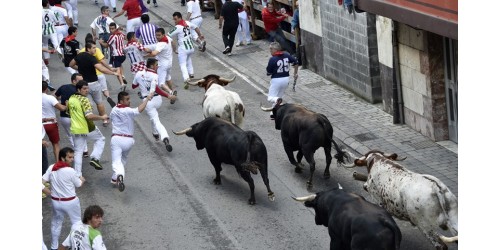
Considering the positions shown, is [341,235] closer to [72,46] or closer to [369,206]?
[369,206]

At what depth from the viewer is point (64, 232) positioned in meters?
Result: 17.1

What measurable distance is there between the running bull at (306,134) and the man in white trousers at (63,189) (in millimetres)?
4142

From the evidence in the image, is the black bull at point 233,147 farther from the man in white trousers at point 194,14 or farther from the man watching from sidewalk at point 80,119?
the man in white trousers at point 194,14

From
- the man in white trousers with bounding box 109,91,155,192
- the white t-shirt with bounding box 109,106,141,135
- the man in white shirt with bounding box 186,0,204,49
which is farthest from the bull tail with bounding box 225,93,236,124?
the man in white shirt with bounding box 186,0,204,49

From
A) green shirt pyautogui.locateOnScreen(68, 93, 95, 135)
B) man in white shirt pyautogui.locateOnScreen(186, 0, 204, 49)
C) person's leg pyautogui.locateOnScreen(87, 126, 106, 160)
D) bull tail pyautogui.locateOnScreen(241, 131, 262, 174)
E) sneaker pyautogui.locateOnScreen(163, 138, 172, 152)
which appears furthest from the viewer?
man in white shirt pyautogui.locateOnScreen(186, 0, 204, 49)

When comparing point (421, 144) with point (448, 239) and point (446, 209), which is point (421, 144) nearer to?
point (446, 209)

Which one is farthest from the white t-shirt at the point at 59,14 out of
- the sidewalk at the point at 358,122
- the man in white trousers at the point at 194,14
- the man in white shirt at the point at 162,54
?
the man in white shirt at the point at 162,54

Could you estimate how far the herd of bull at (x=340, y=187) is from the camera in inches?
541

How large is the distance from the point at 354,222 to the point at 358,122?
324 inches

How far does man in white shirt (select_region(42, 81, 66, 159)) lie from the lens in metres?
19.2

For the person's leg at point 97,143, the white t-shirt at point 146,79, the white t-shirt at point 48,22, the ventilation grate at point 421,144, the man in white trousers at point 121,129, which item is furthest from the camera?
the white t-shirt at point 48,22

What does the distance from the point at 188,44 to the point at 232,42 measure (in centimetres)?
380

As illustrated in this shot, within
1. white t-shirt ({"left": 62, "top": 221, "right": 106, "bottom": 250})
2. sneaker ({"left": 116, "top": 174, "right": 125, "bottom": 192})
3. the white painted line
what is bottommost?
the white painted line

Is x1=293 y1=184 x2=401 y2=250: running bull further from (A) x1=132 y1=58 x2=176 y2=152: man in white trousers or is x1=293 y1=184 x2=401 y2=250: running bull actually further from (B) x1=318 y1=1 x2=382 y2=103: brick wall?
(B) x1=318 y1=1 x2=382 y2=103: brick wall
